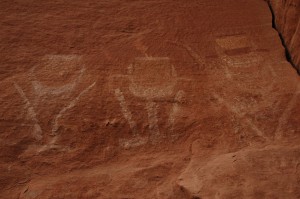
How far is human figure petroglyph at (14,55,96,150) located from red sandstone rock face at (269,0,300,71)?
140 centimetres

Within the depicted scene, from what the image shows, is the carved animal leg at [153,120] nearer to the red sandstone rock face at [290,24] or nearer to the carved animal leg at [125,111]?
the carved animal leg at [125,111]

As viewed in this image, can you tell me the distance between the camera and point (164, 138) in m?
2.20

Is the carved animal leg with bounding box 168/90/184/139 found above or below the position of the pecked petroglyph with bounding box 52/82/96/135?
below

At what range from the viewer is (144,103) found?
2.28m

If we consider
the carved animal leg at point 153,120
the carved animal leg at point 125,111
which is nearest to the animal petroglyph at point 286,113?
the carved animal leg at point 153,120

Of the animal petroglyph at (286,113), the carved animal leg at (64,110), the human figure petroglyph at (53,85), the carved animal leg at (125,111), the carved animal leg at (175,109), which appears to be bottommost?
the animal petroglyph at (286,113)

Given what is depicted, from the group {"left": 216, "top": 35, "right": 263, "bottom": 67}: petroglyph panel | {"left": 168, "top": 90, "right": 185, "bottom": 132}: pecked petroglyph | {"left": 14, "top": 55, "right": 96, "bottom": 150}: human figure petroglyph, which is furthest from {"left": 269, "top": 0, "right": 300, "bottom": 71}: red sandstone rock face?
{"left": 14, "top": 55, "right": 96, "bottom": 150}: human figure petroglyph

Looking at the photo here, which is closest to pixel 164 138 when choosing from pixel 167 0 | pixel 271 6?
pixel 167 0

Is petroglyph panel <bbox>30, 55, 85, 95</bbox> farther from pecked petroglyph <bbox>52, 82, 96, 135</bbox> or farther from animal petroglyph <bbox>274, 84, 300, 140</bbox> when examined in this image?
animal petroglyph <bbox>274, 84, 300, 140</bbox>

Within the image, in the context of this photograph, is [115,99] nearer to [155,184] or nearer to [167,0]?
[155,184]

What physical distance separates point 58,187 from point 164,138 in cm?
64

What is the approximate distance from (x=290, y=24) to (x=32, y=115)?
6.09 feet

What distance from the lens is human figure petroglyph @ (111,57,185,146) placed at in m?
2.22

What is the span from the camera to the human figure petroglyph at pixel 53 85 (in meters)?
2.13
